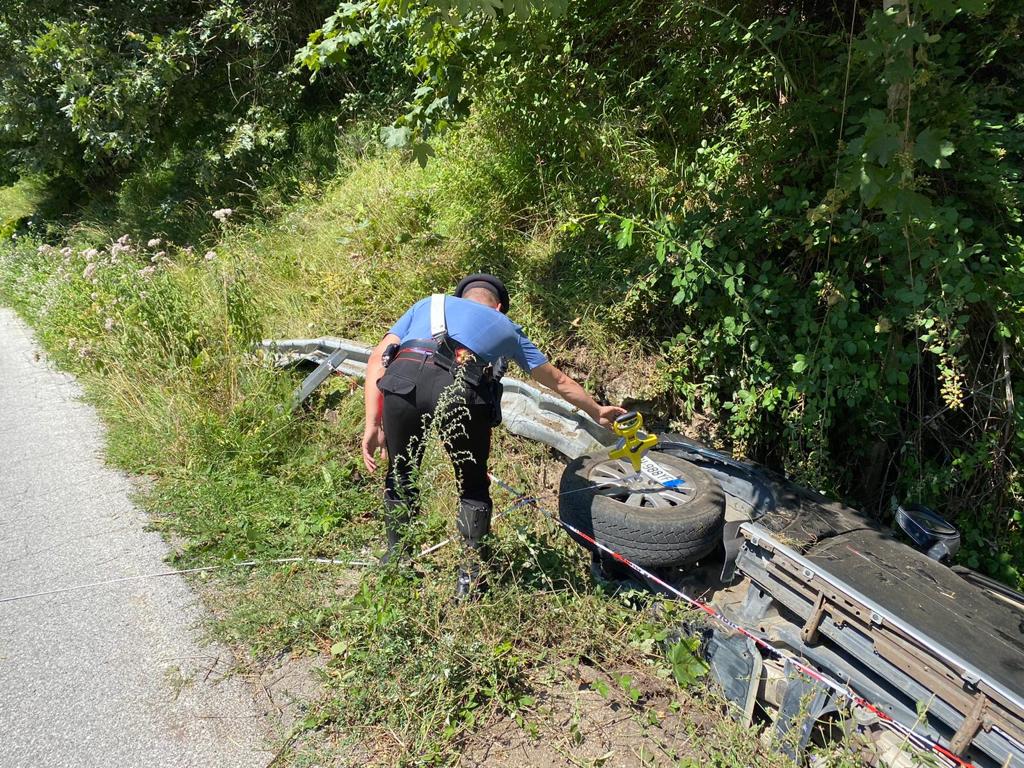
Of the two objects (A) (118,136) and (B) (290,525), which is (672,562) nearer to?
(B) (290,525)

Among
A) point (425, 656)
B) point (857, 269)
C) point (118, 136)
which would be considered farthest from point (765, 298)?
point (118, 136)

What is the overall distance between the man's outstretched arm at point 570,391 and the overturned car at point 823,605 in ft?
1.16

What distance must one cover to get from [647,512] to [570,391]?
0.76 meters

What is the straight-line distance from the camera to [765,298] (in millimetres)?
4434

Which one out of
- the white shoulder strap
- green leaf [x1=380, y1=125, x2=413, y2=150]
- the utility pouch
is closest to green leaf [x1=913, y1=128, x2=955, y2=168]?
the white shoulder strap

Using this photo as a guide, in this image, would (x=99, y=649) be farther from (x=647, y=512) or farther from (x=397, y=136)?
(x=397, y=136)

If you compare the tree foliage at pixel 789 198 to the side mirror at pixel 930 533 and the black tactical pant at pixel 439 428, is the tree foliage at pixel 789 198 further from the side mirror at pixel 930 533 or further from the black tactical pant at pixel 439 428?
the black tactical pant at pixel 439 428

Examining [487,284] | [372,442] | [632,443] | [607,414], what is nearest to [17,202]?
[372,442]

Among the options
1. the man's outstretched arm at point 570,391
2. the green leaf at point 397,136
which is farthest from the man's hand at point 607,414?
the green leaf at point 397,136

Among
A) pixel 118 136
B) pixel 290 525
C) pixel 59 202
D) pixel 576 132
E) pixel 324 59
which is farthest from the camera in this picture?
pixel 59 202

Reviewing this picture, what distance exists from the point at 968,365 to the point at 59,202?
18.2m

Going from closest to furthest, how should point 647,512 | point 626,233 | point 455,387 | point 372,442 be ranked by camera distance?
point 455,387
point 647,512
point 372,442
point 626,233

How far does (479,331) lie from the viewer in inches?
136

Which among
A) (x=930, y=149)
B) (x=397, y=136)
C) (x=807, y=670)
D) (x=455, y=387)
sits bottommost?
(x=807, y=670)
